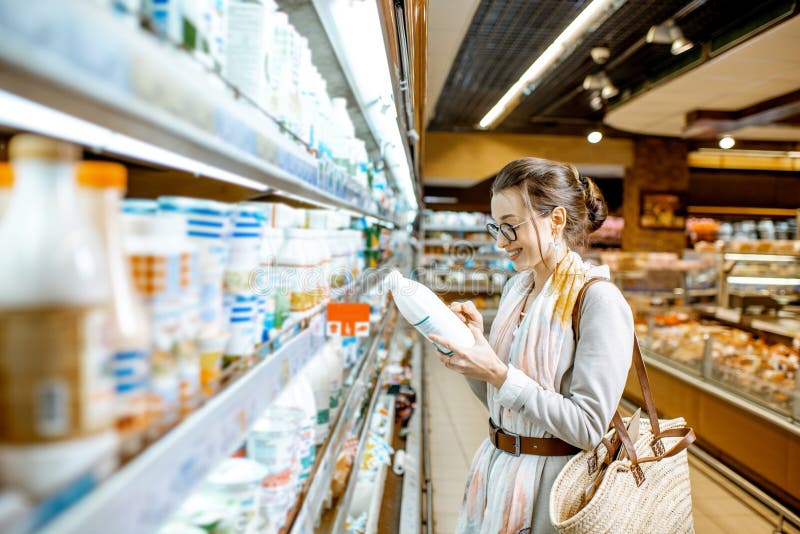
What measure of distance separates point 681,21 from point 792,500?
12.6 feet

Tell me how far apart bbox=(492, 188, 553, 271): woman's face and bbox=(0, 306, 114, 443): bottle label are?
121cm

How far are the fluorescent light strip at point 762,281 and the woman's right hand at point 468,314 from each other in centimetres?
490

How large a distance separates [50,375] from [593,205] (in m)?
1.48

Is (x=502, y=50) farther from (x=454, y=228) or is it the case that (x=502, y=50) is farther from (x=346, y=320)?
(x=346, y=320)

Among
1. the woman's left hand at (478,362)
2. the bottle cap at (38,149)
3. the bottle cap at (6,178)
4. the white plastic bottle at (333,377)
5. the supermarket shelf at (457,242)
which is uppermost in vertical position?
the supermarket shelf at (457,242)

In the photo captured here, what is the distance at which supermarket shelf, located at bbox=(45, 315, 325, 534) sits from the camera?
360 millimetres

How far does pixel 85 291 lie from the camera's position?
1.28ft

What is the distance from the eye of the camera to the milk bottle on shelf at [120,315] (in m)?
0.43

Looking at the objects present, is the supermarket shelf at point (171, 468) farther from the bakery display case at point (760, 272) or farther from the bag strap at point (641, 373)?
the bakery display case at point (760, 272)

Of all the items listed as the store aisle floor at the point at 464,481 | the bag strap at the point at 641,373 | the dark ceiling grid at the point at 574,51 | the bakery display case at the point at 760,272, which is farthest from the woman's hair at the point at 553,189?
the bakery display case at the point at 760,272

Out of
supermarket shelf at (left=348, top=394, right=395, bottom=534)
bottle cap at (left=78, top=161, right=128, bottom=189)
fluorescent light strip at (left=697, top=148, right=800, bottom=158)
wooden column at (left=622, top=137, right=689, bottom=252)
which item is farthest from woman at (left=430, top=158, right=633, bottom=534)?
fluorescent light strip at (left=697, top=148, right=800, bottom=158)

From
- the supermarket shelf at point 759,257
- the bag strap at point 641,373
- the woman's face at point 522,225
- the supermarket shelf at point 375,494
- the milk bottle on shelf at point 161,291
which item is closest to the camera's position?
the milk bottle on shelf at point 161,291

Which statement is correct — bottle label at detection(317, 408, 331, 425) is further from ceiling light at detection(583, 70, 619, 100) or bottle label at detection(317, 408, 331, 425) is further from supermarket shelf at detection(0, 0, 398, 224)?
ceiling light at detection(583, 70, 619, 100)

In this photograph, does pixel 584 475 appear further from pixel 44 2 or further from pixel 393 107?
pixel 44 2
